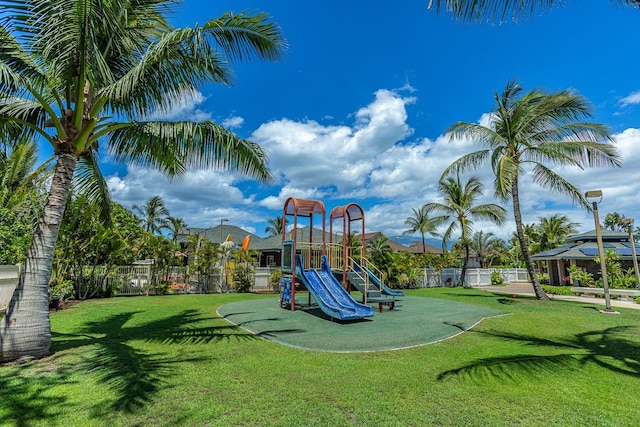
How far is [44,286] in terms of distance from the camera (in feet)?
17.1

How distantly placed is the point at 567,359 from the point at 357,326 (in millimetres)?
4383

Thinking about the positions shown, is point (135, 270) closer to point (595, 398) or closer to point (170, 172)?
point (170, 172)

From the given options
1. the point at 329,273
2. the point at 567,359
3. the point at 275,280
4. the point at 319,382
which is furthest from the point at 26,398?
the point at 275,280

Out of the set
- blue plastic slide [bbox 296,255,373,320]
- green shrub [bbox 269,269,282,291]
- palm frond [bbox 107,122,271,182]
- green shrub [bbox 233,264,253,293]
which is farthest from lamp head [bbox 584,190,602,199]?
green shrub [bbox 233,264,253,293]

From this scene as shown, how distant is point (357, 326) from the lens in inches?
330

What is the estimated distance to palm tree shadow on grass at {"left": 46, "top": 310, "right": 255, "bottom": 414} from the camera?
13.0 feet

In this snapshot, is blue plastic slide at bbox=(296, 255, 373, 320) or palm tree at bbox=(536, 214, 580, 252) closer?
blue plastic slide at bbox=(296, 255, 373, 320)

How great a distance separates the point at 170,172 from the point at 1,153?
10.0ft

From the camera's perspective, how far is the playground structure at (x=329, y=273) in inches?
377

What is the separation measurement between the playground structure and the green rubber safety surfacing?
418 millimetres

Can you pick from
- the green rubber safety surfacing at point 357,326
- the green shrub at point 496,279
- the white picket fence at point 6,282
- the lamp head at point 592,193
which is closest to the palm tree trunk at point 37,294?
the green rubber safety surfacing at point 357,326

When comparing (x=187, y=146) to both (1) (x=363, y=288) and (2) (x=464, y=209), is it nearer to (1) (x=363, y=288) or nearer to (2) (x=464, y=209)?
(1) (x=363, y=288)

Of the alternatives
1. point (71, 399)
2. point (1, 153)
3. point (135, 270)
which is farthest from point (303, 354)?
point (135, 270)

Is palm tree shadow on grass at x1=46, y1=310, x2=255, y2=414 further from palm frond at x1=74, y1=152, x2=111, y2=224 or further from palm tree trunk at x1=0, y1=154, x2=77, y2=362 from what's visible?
palm frond at x1=74, y1=152, x2=111, y2=224
